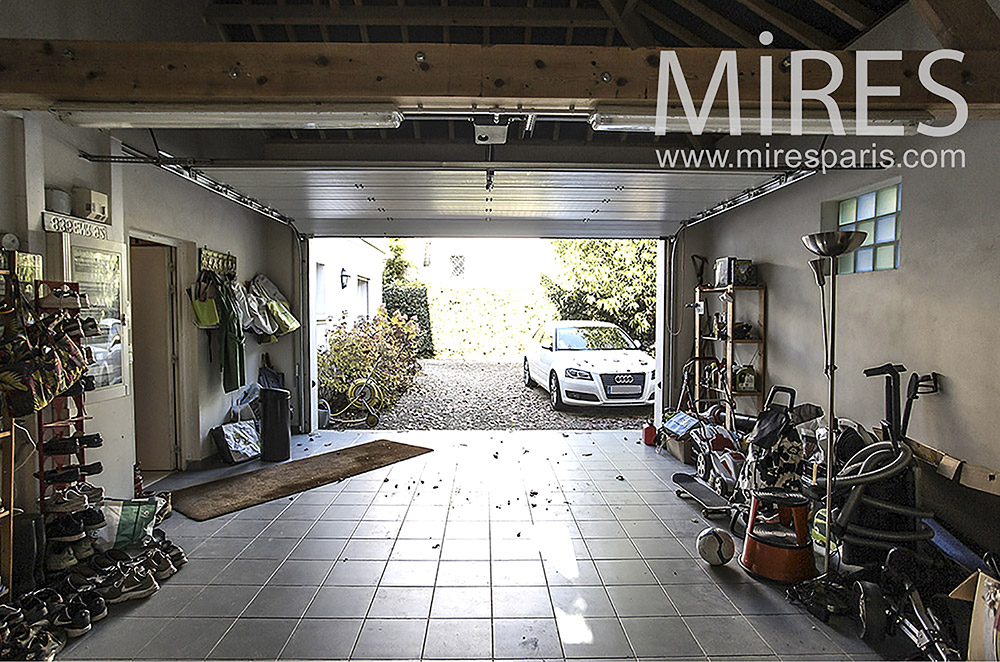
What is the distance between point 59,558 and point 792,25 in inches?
251

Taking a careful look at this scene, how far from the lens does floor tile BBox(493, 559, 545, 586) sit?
11.2 feet

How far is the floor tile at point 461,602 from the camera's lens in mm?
3051

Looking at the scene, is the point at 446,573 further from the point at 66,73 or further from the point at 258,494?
the point at 66,73

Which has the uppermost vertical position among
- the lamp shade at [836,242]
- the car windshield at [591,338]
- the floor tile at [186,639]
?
the lamp shade at [836,242]

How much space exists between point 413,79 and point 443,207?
3276mm

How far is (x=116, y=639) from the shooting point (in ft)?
9.25

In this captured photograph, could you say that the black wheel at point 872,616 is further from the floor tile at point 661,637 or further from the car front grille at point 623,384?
the car front grille at point 623,384

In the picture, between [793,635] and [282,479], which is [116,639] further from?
[793,635]

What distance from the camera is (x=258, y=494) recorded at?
5.05m

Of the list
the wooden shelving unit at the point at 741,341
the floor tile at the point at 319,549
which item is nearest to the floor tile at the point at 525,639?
the floor tile at the point at 319,549

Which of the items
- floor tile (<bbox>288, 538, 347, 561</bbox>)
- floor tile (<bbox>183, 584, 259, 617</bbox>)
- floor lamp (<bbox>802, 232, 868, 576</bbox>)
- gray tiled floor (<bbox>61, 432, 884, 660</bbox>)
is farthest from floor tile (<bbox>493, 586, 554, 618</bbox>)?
floor lamp (<bbox>802, 232, 868, 576</bbox>)

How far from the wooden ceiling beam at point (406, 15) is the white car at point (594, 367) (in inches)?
195

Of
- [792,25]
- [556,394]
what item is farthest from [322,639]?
[556,394]

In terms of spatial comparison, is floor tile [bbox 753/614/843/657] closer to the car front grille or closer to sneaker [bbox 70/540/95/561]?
sneaker [bbox 70/540/95/561]
